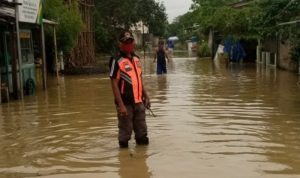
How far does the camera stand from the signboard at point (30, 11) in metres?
16.1

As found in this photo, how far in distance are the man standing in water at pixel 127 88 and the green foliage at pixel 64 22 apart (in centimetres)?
1457

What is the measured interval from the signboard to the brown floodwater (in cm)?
252

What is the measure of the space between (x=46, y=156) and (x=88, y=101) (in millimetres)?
6904

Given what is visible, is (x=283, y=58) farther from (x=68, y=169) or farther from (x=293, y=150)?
(x=68, y=169)

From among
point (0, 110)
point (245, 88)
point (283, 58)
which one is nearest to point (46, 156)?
point (0, 110)

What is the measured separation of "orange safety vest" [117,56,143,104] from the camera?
7.93m

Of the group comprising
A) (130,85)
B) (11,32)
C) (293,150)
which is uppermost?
(11,32)

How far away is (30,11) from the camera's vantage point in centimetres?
1691

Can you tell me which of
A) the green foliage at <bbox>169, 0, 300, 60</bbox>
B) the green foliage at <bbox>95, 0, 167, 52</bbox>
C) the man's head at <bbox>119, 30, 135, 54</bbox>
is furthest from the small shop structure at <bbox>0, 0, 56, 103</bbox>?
the green foliage at <bbox>95, 0, 167, 52</bbox>

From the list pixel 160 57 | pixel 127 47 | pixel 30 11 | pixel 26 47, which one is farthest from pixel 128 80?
pixel 160 57

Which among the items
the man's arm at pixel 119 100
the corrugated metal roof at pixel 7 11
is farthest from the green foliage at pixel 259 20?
the man's arm at pixel 119 100

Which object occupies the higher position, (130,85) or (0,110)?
(130,85)

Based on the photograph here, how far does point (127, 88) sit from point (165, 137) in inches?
56.1

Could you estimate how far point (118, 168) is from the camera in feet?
22.9
